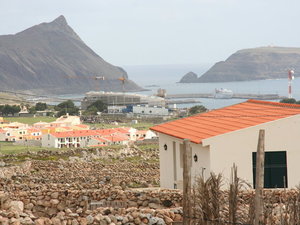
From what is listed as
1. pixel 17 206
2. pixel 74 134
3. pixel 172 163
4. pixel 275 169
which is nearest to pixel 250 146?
pixel 275 169

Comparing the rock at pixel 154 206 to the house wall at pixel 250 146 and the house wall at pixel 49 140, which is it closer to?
the house wall at pixel 250 146

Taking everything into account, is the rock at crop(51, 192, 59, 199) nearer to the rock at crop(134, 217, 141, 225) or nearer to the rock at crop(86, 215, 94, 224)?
the rock at crop(86, 215, 94, 224)

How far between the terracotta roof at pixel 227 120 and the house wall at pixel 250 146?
221mm

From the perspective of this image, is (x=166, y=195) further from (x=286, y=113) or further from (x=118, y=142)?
(x=118, y=142)

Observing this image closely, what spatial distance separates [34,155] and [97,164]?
220 inches

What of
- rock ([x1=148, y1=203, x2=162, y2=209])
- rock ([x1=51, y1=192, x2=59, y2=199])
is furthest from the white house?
rock ([x1=51, y1=192, x2=59, y2=199])

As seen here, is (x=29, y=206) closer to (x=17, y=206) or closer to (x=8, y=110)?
(x=17, y=206)

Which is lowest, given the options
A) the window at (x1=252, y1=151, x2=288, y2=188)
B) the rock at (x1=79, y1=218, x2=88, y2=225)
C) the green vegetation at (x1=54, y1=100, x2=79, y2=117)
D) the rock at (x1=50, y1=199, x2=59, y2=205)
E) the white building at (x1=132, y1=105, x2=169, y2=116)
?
the white building at (x1=132, y1=105, x2=169, y2=116)

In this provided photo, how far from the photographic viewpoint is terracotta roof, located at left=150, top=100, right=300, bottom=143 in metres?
16.3

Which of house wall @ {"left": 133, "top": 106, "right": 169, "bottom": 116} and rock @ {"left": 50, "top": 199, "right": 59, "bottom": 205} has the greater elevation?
rock @ {"left": 50, "top": 199, "right": 59, "bottom": 205}

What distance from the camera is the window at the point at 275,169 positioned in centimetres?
1591

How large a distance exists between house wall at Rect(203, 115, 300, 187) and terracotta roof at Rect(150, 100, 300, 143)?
22cm

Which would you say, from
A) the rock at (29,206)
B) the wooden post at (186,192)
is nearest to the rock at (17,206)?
the rock at (29,206)

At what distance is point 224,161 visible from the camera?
51.6 ft
